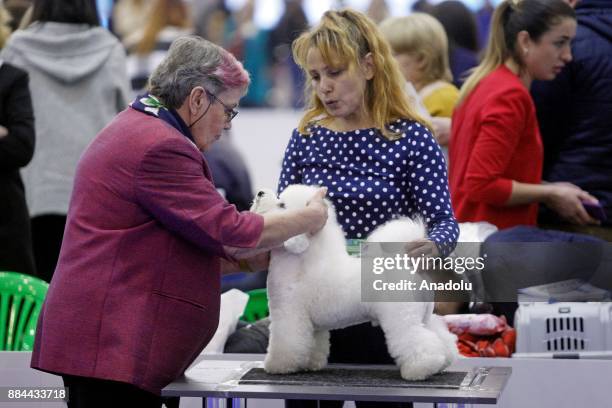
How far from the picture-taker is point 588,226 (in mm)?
3783

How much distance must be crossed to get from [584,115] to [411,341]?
1.70 meters

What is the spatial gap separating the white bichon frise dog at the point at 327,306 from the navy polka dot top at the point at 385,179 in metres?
0.10

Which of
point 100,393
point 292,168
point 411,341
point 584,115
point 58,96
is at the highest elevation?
point 58,96

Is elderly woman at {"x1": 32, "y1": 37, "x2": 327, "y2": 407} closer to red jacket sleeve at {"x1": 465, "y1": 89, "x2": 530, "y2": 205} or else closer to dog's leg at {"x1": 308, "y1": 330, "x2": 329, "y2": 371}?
dog's leg at {"x1": 308, "y1": 330, "x2": 329, "y2": 371}

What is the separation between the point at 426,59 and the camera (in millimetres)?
4293

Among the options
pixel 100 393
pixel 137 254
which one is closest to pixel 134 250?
pixel 137 254

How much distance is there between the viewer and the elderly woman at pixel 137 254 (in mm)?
2383

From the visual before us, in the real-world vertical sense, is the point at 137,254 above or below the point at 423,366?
above

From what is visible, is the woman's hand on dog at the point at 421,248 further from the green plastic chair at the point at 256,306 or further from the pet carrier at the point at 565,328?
the green plastic chair at the point at 256,306

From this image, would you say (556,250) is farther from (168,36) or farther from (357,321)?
(168,36)

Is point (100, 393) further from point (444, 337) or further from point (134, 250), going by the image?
point (444, 337)

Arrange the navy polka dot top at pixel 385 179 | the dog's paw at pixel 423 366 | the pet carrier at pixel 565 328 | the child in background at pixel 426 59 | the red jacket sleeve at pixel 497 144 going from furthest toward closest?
the child in background at pixel 426 59
the red jacket sleeve at pixel 497 144
the pet carrier at pixel 565 328
the navy polka dot top at pixel 385 179
the dog's paw at pixel 423 366

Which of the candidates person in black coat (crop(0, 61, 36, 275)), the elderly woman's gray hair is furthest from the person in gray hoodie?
the elderly woman's gray hair

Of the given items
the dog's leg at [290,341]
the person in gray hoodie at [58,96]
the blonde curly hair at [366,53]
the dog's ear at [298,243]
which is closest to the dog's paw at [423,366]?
the dog's leg at [290,341]
